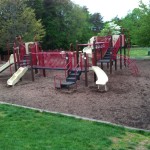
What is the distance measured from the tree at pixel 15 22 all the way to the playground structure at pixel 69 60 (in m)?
10.3

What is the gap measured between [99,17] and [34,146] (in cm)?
9148

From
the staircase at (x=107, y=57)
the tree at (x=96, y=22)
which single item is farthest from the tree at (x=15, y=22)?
the tree at (x=96, y=22)

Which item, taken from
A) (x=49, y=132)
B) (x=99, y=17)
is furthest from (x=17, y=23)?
(x=99, y=17)

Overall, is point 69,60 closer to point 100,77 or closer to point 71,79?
point 71,79

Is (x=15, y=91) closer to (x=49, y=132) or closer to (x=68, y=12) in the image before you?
Result: (x=49, y=132)

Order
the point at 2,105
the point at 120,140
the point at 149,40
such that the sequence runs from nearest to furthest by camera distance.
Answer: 1. the point at 120,140
2. the point at 2,105
3. the point at 149,40

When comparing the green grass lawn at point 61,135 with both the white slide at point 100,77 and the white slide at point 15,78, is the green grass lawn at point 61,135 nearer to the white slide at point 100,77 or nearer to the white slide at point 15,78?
the white slide at point 100,77

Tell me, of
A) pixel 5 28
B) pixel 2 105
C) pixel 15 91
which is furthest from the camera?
pixel 5 28

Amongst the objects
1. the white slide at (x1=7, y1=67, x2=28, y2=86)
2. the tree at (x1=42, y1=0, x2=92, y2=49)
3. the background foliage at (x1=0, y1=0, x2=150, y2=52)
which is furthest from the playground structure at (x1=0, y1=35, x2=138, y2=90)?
the tree at (x1=42, y1=0, x2=92, y2=49)

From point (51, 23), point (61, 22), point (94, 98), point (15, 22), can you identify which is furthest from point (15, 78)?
point (61, 22)

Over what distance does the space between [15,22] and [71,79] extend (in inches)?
638

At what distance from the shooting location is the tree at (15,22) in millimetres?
31250

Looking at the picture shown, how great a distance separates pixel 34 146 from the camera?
25.1ft

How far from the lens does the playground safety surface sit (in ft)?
38.5
